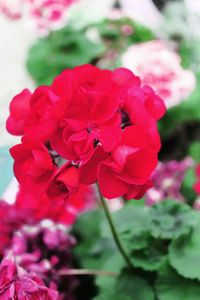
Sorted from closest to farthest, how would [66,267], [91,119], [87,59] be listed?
1. [91,119]
2. [66,267]
3. [87,59]

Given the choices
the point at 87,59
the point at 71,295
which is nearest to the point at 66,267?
the point at 71,295

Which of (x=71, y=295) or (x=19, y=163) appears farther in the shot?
(x=71, y=295)

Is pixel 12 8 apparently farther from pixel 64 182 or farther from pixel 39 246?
pixel 64 182

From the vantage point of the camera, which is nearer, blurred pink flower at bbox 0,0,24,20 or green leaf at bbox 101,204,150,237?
green leaf at bbox 101,204,150,237

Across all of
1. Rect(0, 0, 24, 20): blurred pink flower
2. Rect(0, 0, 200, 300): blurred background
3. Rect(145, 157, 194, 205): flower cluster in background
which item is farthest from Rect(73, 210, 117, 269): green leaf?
Rect(0, 0, 24, 20): blurred pink flower

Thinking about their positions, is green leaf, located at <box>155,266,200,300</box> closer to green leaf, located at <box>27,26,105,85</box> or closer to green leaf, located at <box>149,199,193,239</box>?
green leaf, located at <box>149,199,193,239</box>

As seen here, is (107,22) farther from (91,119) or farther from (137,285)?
(91,119)
